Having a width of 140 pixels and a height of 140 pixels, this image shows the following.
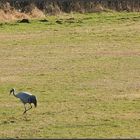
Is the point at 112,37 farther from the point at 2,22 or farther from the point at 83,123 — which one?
the point at 83,123

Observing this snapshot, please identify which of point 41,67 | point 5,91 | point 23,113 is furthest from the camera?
point 41,67

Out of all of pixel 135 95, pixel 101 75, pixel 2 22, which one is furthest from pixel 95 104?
pixel 2 22

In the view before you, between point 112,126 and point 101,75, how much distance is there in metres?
5.69

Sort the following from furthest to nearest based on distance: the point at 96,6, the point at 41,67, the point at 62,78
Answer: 1. the point at 96,6
2. the point at 41,67
3. the point at 62,78

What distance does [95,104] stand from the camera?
14.4 meters

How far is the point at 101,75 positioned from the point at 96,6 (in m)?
17.8

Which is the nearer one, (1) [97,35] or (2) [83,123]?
(2) [83,123]

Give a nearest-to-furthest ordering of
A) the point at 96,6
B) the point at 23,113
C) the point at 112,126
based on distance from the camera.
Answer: the point at 112,126 → the point at 23,113 → the point at 96,6

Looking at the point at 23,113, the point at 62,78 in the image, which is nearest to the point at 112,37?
the point at 62,78

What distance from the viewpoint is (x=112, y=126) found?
12523mm

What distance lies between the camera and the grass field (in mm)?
12648

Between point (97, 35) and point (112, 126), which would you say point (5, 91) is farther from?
point (97, 35)

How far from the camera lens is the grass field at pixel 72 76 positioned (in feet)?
41.5

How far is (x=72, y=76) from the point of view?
59.3ft
